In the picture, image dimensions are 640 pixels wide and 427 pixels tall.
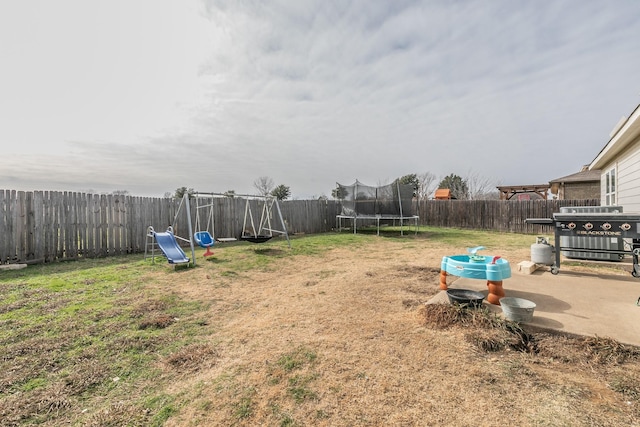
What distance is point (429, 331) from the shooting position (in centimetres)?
→ 257

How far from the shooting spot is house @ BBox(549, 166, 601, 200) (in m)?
16.4

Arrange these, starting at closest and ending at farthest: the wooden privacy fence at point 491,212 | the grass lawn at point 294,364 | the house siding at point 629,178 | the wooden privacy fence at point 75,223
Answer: the grass lawn at point 294,364
the house siding at point 629,178
the wooden privacy fence at point 75,223
the wooden privacy fence at point 491,212

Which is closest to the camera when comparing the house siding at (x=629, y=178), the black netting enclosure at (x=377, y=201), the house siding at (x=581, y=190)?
the house siding at (x=629, y=178)

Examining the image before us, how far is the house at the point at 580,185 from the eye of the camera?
53.8 feet

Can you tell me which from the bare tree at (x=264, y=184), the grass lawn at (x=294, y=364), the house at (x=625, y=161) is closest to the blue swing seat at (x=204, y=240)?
the grass lawn at (x=294, y=364)

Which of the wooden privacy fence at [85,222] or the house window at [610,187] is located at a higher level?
the house window at [610,187]

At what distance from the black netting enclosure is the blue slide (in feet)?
27.2

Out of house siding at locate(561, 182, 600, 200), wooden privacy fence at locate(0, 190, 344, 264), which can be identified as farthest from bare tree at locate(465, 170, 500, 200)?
wooden privacy fence at locate(0, 190, 344, 264)

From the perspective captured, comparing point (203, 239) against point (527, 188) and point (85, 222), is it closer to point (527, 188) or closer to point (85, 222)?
point (85, 222)

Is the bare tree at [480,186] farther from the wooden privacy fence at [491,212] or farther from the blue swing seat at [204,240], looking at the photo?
the blue swing seat at [204,240]

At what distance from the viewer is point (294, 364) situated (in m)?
2.10

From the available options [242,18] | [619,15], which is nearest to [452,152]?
[619,15]

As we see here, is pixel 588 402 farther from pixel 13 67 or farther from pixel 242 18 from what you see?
pixel 13 67

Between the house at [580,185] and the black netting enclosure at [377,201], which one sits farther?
the house at [580,185]
